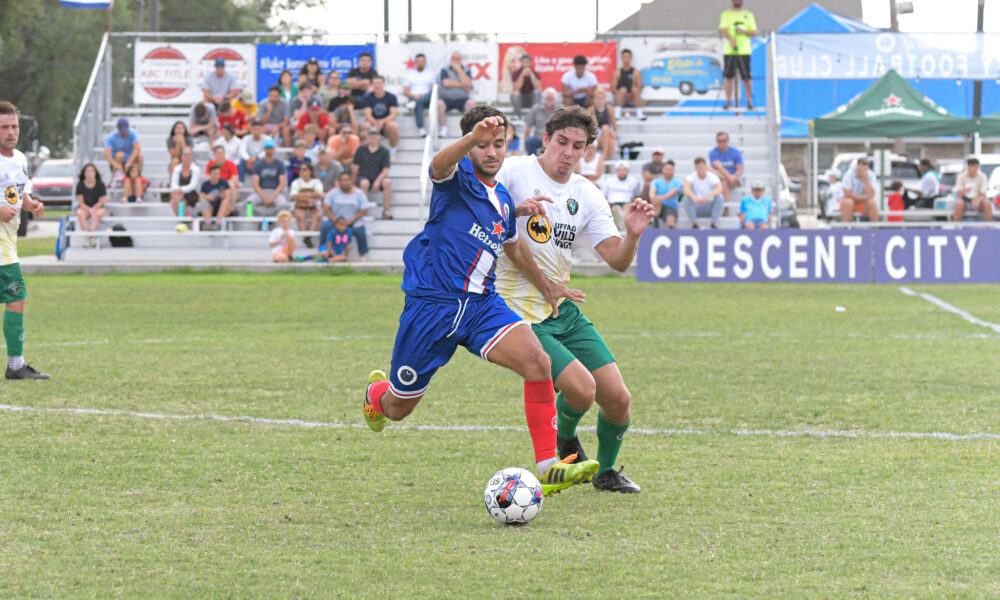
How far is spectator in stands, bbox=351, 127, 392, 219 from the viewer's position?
2338cm

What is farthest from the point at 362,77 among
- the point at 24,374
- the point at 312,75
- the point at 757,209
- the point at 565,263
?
the point at 565,263

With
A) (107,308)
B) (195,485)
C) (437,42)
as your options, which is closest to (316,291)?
(107,308)

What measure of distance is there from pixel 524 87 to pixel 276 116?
4.97 metres

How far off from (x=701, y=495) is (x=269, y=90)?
2162cm

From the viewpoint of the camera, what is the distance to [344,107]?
24.5 m

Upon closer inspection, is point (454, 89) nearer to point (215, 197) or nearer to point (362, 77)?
point (362, 77)

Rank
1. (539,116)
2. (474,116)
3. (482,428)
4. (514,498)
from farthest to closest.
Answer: (539,116) → (482,428) → (474,116) → (514,498)

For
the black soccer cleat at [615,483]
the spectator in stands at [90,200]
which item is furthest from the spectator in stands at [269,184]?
the black soccer cleat at [615,483]

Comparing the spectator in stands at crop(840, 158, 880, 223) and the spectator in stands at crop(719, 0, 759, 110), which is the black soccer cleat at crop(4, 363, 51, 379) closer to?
the spectator in stands at crop(840, 158, 880, 223)

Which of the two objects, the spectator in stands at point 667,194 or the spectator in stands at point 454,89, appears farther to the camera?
the spectator in stands at point 454,89

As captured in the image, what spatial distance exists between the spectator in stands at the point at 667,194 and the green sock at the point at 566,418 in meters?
15.8

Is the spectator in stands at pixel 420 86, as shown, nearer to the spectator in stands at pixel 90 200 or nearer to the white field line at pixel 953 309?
the spectator in stands at pixel 90 200

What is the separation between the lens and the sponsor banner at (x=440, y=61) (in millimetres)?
26375

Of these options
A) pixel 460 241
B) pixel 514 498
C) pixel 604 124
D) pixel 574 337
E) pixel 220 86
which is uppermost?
pixel 220 86
